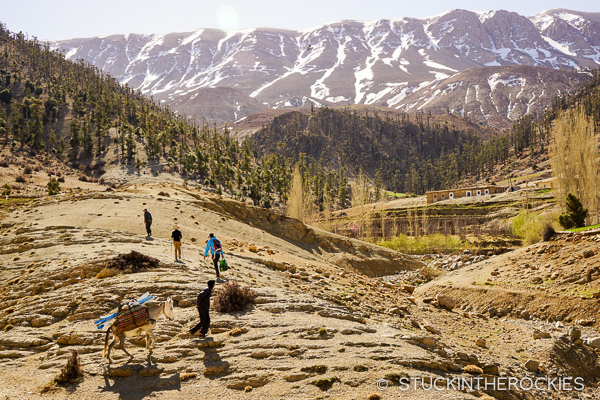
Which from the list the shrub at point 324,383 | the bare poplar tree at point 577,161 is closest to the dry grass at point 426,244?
the bare poplar tree at point 577,161

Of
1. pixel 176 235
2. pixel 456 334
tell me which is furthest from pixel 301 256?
pixel 456 334

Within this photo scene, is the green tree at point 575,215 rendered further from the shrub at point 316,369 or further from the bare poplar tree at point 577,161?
the shrub at point 316,369

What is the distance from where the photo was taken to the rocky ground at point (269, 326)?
8156mm

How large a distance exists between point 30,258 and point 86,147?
80402 millimetres

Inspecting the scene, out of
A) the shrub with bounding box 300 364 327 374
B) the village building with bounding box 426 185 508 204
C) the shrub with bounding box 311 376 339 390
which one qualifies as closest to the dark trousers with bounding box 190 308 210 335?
the shrub with bounding box 300 364 327 374

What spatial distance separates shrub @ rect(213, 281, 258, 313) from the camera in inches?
451

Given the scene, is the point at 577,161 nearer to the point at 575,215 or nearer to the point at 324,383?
the point at 575,215

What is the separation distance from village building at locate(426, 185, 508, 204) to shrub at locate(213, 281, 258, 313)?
263ft

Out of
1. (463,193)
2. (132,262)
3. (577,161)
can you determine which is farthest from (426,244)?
(463,193)

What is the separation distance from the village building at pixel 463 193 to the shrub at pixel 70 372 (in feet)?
279

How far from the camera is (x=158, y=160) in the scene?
8912 cm

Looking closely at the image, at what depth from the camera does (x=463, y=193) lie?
288 feet

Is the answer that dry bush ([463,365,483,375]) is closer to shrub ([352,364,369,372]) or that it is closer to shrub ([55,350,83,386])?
shrub ([352,364,369,372])

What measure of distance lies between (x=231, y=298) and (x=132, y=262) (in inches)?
199
